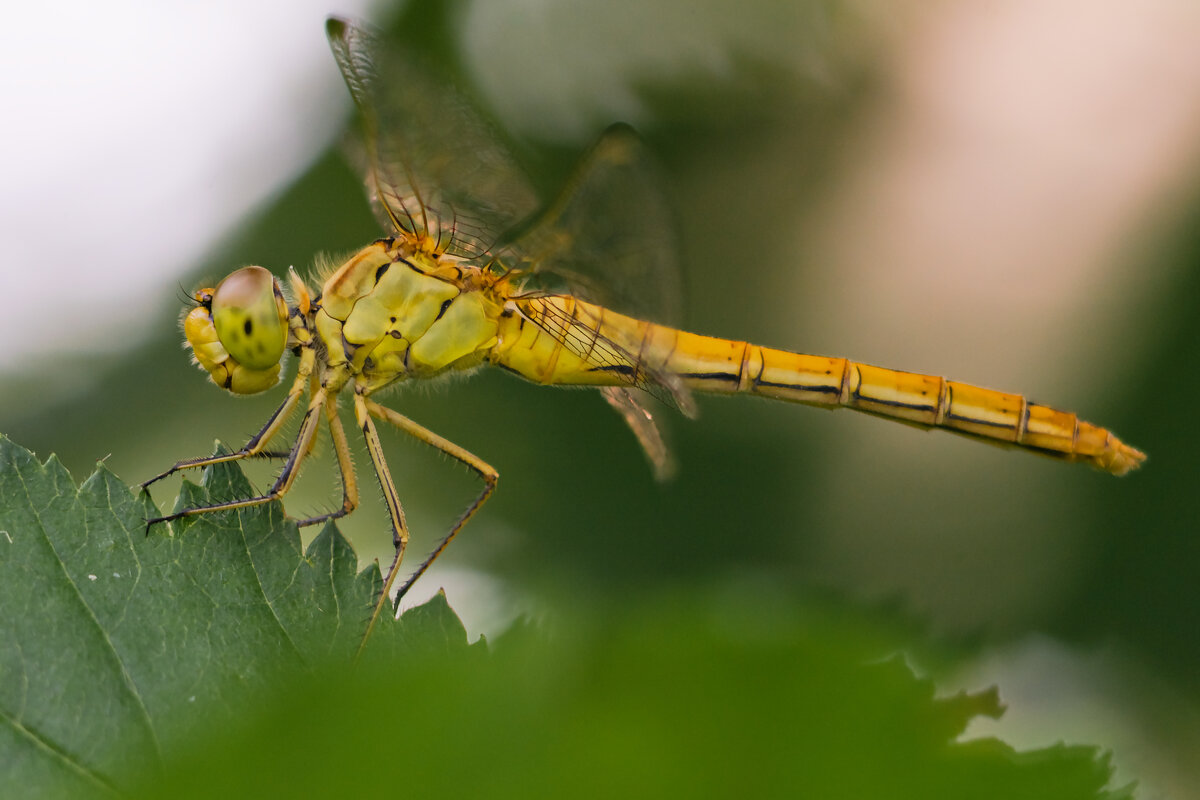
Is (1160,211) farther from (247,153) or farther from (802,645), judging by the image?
(802,645)

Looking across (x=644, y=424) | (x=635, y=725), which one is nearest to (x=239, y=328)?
(x=644, y=424)

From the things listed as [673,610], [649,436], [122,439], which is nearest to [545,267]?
[649,436]

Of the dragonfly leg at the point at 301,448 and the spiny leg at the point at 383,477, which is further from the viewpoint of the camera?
the spiny leg at the point at 383,477

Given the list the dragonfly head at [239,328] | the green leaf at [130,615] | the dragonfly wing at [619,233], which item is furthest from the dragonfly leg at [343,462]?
the green leaf at [130,615]

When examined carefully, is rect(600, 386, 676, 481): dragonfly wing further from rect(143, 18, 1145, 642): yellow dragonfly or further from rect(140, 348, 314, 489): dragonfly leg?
rect(140, 348, 314, 489): dragonfly leg

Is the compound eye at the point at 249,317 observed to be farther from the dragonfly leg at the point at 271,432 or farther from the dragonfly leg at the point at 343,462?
the dragonfly leg at the point at 343,462

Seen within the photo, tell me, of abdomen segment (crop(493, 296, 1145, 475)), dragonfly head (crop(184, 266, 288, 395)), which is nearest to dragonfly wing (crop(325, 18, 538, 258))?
abdomen segment (crop(493, 296, 1145, 475))

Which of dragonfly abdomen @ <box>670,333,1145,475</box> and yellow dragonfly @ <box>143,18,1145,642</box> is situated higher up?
dragonfly abdomen @ <box>670,333,1145,475</box>
